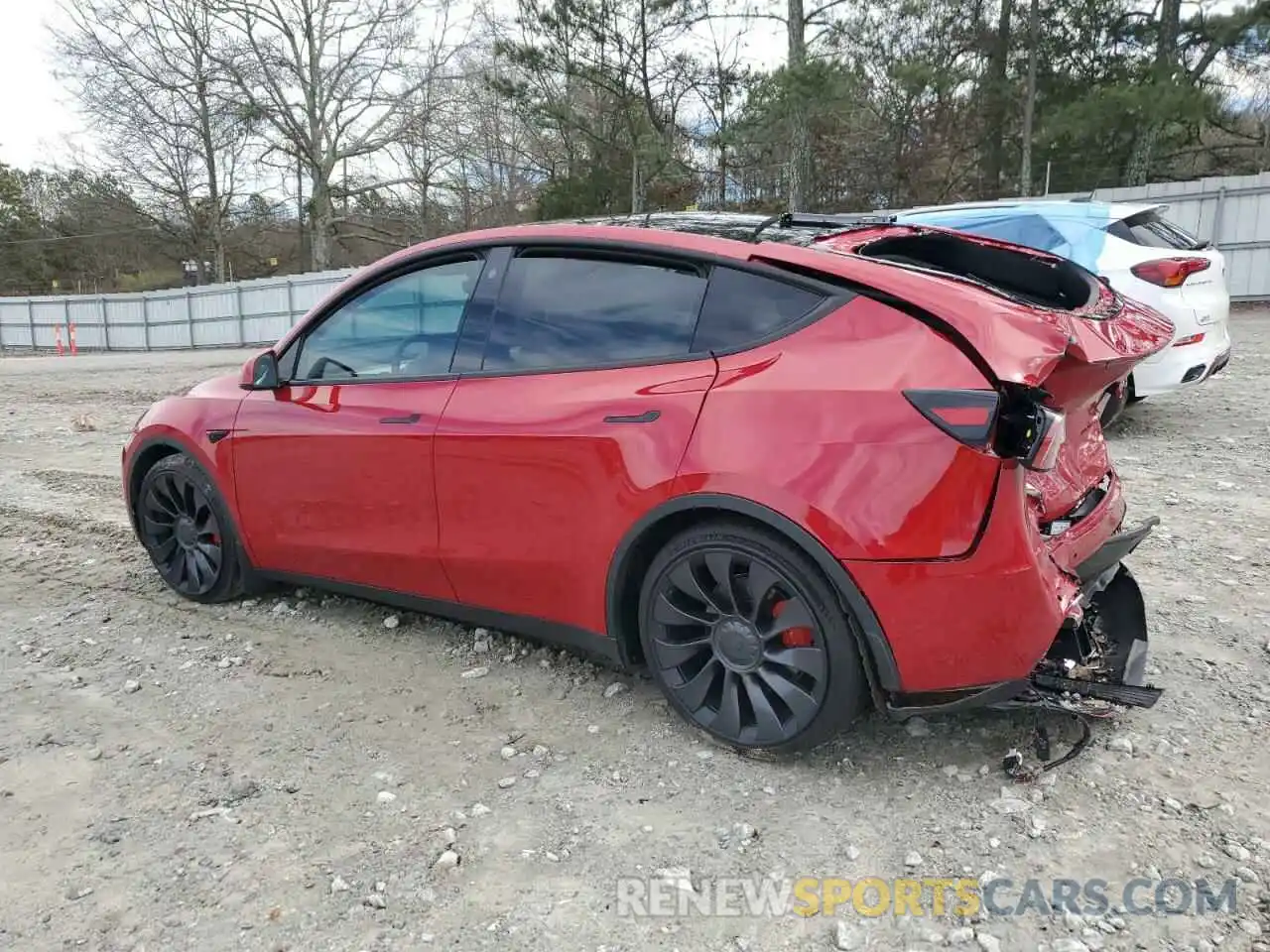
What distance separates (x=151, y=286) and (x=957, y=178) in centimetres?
4079

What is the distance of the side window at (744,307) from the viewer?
2.64 metres

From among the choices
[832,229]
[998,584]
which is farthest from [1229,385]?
[998,584]

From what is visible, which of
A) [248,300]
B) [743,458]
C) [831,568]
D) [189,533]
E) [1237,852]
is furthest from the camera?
[248,300]

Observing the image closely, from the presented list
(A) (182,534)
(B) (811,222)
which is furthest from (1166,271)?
(A) (182,534)

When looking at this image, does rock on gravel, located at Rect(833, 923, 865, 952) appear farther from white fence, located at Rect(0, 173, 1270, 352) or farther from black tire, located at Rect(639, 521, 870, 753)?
white fence, located at Rect(0, 173, 1270, 352)

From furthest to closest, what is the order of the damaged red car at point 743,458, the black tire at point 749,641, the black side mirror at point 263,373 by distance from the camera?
1. the black side mirror at point 263,373
2. the black tire at point 749,641
3. the damaged red car at point 743,458

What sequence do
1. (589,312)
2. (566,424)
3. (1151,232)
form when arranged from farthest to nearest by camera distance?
(1151,232) < (589,312) < (566,424)

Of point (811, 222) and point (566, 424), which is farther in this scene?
point (811, 222)

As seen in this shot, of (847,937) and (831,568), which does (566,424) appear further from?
(847,937)

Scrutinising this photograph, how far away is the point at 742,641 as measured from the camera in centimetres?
270

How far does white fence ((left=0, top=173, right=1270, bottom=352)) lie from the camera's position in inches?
655

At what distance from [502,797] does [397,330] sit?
1795 mm

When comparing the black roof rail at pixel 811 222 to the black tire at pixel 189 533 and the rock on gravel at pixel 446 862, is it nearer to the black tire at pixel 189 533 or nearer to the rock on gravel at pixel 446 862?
the rock on gravel at pixel 446 862

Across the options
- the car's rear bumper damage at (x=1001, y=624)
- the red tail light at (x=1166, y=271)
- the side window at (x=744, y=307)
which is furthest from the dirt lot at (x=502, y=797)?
the red tail light at (x=1166, y=271)
